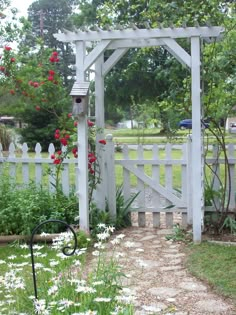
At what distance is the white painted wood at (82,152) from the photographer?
16.4ft

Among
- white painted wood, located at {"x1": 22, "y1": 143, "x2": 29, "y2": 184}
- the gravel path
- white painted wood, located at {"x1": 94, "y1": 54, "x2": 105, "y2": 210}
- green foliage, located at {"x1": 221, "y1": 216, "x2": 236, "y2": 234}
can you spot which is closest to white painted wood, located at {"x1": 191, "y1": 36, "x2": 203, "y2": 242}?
the gravel path

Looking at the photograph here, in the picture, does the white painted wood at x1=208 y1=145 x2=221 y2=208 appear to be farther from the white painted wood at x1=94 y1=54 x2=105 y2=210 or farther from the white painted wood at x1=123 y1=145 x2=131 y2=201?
the white painted wood at x1=94 y1=54 x2=105 y2=210

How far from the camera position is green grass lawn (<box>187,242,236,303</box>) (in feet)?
11.5

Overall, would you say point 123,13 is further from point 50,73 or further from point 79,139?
point 79,139

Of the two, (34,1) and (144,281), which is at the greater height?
(34,1)

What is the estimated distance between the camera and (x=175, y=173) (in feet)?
35.3

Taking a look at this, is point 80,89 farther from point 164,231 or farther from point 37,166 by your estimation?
point 164,231

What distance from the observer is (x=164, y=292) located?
3.44 metres

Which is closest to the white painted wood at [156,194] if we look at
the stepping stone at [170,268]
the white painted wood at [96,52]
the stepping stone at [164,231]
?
the stepping stone at [164,231]

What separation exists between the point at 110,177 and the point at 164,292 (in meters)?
2.46

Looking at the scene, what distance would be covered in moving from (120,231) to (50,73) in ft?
7.19

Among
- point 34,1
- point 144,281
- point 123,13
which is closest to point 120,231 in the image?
point 144,281

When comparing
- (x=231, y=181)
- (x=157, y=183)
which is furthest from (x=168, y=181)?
(x=231, y=181)

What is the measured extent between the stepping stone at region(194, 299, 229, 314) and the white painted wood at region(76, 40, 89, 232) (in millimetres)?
2102
